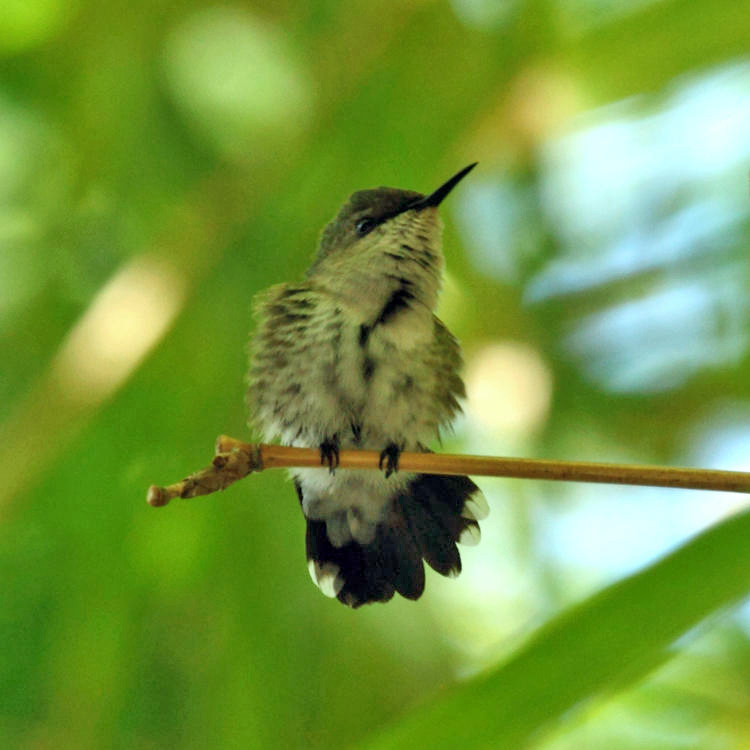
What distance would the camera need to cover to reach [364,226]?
193 centimetres

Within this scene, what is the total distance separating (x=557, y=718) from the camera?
3.60ft

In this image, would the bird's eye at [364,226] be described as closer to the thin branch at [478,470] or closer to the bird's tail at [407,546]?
the bird's tail at [407,546]

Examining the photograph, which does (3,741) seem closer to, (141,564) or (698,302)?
(141,564)

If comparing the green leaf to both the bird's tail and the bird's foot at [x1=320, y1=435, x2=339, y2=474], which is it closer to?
the bird's foot at [x1=320, y1=435, x2=339, y2=474]

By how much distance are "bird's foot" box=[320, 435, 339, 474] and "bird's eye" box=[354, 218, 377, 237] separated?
0.41 m

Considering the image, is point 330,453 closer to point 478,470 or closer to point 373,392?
point 373,392

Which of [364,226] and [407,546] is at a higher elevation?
[364,226]

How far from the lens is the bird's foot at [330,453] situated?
1319 mm

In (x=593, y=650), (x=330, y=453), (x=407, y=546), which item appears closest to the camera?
(x=593, y=650)

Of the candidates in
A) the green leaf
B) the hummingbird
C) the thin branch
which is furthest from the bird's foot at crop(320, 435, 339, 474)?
the green leaf

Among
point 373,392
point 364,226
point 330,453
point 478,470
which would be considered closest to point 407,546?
point 373,392

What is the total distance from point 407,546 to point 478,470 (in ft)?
2.96

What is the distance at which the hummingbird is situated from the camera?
168cm

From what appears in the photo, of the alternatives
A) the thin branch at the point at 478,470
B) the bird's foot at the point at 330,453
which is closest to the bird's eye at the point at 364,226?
the bird's foot at the point at 330,453
